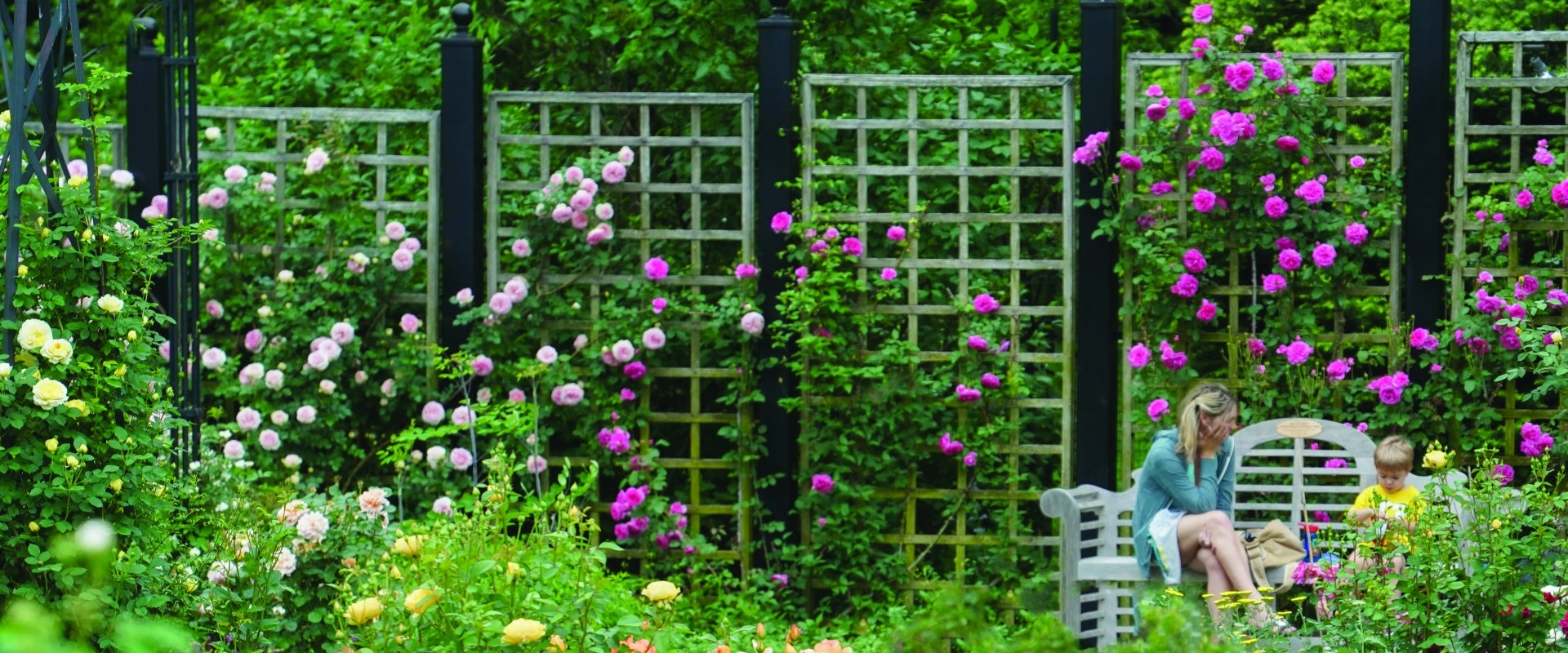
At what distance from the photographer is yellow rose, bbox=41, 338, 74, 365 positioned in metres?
2.88

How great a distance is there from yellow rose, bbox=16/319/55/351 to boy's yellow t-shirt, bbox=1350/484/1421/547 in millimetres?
2383

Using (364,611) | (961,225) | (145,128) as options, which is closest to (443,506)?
(961,225)

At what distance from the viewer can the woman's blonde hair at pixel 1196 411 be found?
168 inches

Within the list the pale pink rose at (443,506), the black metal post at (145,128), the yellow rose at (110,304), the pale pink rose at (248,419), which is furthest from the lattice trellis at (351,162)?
the yellow rose at (110,304)

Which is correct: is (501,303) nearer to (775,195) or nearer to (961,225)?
(775,195)

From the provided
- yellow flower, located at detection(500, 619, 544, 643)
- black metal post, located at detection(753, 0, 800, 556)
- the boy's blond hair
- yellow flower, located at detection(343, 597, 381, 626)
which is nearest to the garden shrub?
yellow flower, located at detection(343, 597, 381, 626)

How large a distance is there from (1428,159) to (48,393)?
3.54 metres

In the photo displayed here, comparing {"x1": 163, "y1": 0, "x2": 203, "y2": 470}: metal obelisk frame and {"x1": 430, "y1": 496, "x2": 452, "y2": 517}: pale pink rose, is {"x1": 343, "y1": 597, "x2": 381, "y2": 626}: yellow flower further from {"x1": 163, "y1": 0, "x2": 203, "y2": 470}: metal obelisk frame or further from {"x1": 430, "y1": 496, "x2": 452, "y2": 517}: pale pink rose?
{"x1": 430, "y1": 496, "x2": 452, "y2": 517}: pale pink rose

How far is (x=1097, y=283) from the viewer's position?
4895mm

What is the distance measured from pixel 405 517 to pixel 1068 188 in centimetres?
218

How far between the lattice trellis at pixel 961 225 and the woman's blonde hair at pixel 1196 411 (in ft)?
2.20

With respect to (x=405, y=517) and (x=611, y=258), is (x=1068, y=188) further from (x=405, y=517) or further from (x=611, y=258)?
(x=405, y=517)

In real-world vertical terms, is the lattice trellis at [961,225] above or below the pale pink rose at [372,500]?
above

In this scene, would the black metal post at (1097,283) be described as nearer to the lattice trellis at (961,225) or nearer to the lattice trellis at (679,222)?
the lattice trellis at (961,225)
